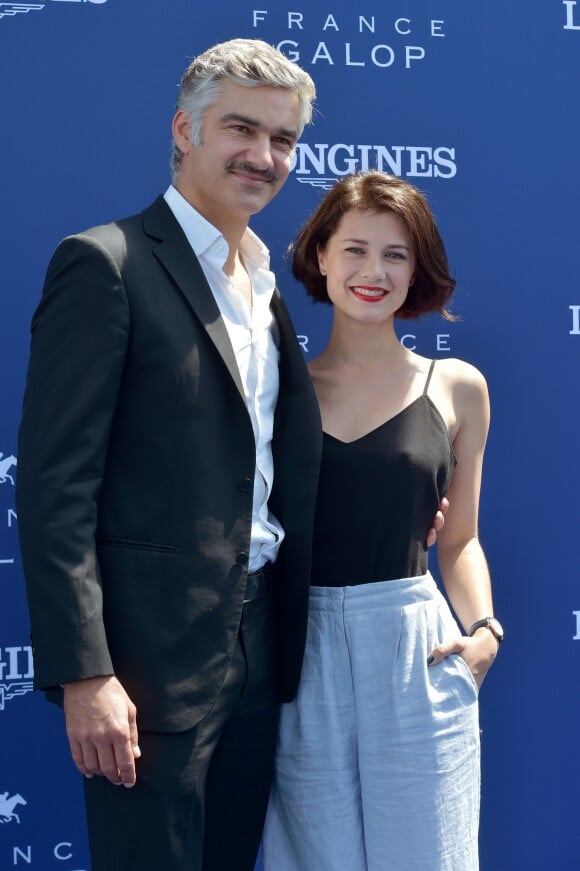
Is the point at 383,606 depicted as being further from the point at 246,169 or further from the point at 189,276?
the point at 246,169

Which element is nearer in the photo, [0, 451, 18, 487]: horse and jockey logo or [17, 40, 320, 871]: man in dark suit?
[17, 40, 320, 871]: man in dark suit

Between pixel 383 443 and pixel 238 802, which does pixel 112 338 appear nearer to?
pixel 383 443

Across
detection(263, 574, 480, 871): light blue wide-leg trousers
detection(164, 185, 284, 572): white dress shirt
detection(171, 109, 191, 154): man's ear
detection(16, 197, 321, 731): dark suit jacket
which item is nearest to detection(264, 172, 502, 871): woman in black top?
detection(263, 574, 480, 871): light blue wide-leg trousers

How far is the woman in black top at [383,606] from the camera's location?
1829mm

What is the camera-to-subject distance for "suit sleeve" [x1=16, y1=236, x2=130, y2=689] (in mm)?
1476

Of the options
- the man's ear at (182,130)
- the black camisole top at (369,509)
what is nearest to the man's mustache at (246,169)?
the man's ear at (182,130)

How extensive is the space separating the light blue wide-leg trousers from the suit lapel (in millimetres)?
525

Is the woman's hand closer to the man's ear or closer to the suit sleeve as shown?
the suit sleeve

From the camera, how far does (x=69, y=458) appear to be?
1.49 m

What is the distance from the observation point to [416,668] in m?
1.85

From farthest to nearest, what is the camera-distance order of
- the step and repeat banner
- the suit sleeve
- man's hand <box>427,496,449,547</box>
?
the step and repeat banner < man's hand <box>427,496,449,547</box> < the suit sleeve

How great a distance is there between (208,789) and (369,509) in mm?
590

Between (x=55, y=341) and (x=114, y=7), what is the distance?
4.00 ft

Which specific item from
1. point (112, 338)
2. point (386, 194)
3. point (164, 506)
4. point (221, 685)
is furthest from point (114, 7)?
point (221, 685)
